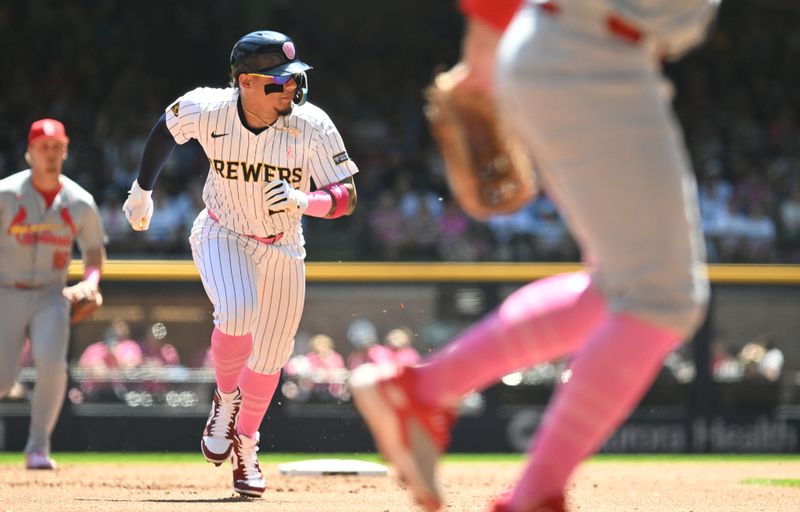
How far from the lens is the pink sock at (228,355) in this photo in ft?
17.5

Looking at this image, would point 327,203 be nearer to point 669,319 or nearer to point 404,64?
point 669,319

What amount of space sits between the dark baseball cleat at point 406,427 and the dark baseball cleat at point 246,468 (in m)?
2.66

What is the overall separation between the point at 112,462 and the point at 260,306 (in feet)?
11.7

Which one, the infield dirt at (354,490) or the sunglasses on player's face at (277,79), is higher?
the sunglasses on player's face at (277,79)

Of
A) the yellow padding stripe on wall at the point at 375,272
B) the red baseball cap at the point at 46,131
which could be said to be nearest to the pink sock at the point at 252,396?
the red baseball cap at the point at 46,131

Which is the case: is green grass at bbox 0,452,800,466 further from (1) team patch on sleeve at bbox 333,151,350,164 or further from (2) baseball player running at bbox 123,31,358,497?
(1) team patch on sleeve at bbox 333,151,350,164

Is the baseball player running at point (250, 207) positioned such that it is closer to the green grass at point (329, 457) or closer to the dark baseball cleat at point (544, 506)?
the dark baseball cleat at point (544, 506)

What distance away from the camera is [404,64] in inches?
701

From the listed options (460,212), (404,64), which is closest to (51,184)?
(460,212)

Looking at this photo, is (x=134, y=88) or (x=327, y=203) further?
(x=134, y=88)

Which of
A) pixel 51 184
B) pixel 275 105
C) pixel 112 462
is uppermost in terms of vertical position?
pixel 275 105

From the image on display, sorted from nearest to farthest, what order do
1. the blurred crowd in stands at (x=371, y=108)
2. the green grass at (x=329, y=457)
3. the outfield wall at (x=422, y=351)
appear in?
the green grass at (x=329, y=457) → the outfield wall at (x=422, y=351) → the blurred crowd in stands at (x=371, y=108)

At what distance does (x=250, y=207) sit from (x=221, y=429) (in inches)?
37.0

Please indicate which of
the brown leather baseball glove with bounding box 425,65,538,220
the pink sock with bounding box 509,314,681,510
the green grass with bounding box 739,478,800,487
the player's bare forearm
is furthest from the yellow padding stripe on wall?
the pink sock with bounding box 509,314,681,510
